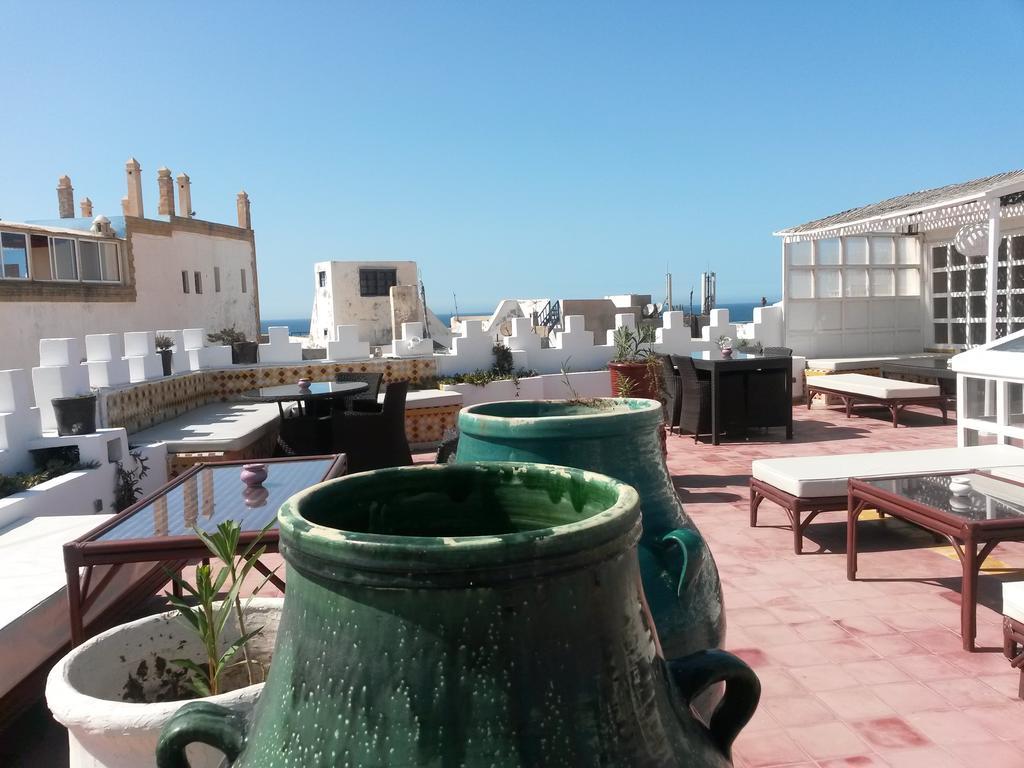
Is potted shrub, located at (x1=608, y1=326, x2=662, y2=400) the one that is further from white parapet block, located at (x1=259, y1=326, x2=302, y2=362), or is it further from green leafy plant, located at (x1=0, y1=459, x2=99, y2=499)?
green leafy plant, located at (x1=0, y1=459, x2=99, y2=499)

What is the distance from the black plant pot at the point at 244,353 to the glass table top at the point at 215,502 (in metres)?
7.21

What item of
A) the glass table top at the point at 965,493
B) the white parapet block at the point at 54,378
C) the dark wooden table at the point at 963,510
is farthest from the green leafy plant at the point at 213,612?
the white parapet block at the point at 54,378

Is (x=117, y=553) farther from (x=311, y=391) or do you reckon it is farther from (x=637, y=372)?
(x=637, y=372)

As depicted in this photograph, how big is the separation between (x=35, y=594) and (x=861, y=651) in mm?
3763

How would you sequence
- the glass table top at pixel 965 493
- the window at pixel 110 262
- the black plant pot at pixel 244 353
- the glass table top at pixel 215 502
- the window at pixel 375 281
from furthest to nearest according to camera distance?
the window at pixel 375 281, the window at pixel 110 262, the black plant pot at pixel 244 353, the glass table top at pixel 965 493, the glass table top at pixel 215 502

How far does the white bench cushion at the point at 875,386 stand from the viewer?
991cm

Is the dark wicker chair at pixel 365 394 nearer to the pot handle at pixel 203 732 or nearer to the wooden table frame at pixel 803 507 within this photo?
the wooden table frame at pixel 803 507

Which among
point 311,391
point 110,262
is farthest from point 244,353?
point 110,262

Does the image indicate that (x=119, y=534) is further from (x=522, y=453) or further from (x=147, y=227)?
(x=147, y=227)

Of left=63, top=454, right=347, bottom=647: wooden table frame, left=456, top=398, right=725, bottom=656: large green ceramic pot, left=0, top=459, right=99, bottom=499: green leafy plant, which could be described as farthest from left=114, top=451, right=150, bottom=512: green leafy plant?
left=456, top=398, right=725, bottom=656: large green ceramic pot

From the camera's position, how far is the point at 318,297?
32094 mm

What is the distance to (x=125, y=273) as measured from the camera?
21.4 metres

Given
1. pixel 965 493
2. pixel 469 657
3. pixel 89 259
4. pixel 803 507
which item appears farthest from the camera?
pixel 89 259

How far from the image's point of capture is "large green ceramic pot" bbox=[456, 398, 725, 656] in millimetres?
1879
